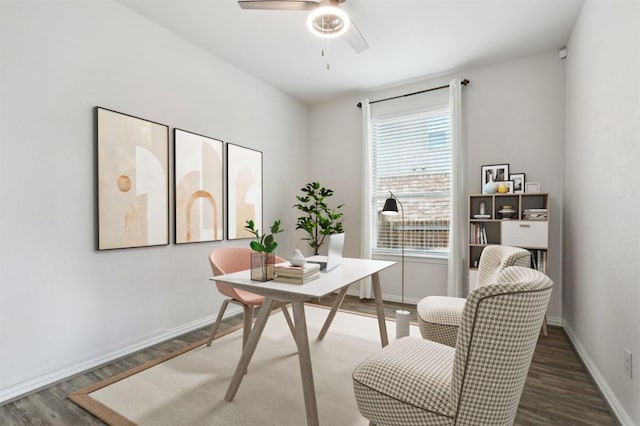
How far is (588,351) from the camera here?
7.62 ft

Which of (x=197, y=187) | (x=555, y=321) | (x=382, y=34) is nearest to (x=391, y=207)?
(x=382, y=34)

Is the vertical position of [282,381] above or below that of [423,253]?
below

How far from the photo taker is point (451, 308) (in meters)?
2.15

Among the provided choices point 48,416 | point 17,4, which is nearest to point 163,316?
point 48,416

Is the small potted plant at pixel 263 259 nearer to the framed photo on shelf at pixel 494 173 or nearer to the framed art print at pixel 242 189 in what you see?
the framed art print at pixel 242 189

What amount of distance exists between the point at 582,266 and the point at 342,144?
9.98 ft

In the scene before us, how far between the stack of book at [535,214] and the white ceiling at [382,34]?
1643 millimetres

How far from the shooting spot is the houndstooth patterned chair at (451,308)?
203cm

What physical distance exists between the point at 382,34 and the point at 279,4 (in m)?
1.24

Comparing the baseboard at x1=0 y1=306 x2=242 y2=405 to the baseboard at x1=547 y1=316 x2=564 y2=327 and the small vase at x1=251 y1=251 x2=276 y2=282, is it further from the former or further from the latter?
the baseboard at x1=547 y1=316 x2=564 y2=327

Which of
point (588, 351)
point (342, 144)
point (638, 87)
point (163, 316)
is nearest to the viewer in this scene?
point (638, 87)

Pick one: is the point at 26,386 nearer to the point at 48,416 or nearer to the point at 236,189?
the point at 48,416

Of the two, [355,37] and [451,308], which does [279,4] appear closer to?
[355,37]

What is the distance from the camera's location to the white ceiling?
8.49ft
